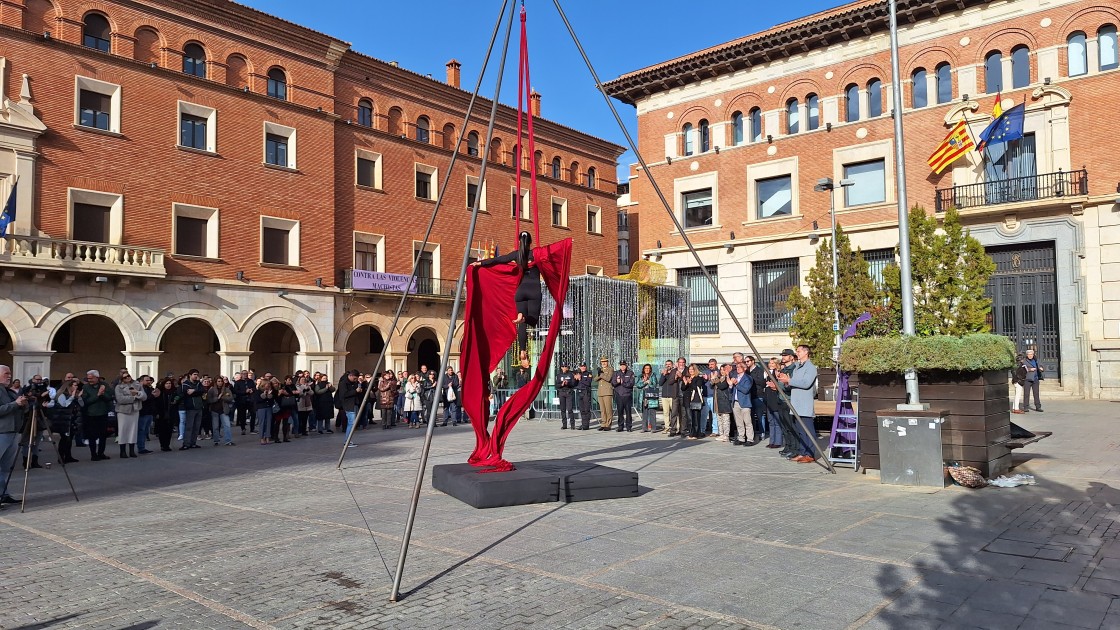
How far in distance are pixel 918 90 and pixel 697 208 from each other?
10040 millimetres

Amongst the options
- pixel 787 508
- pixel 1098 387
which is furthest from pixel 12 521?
pixel 1098 387

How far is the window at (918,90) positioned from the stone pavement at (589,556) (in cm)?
2096

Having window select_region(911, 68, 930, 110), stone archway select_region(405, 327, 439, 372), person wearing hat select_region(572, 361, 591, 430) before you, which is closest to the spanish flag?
window select_region(911, 68, 930, 110)

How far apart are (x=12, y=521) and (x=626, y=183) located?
62.8m

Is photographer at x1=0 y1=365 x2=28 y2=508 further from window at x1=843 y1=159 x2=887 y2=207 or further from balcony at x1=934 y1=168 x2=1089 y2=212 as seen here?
balcony at x1=934 y1=168 x2=1089 y2=212

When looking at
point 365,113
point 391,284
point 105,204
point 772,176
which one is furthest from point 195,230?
point 772,176

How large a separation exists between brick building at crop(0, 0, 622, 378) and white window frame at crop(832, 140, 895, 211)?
622 inches

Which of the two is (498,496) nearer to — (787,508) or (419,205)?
(787,508)

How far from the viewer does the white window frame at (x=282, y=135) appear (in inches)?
1259

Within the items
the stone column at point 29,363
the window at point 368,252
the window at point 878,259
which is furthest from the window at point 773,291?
the stone column at point 29,363

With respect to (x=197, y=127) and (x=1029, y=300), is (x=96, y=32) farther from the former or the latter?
(x=1029, y=300)

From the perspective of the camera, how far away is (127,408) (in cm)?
1542

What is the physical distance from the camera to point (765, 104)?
32562 millimetres

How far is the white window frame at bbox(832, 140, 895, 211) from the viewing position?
29.4 metres
